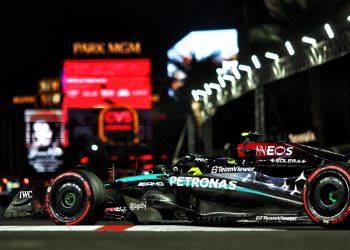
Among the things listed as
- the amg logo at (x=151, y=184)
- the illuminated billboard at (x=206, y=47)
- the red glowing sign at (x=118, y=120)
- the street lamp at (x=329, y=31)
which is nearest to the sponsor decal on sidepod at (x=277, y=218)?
the amg logo at (x=151, y=184)

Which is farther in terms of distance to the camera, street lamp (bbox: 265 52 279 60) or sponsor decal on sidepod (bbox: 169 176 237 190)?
street lamp (bbox: 265 52 279 60)

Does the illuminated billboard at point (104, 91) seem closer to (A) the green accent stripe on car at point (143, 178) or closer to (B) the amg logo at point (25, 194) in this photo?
(B) the amg logo at point (25, 194)

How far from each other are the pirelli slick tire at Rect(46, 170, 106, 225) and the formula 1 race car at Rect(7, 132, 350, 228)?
0.04 ft

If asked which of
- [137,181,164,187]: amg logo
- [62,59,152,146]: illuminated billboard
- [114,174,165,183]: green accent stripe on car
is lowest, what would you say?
[137,181,164,187]: amg logo

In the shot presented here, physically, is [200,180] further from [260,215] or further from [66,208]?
[66,208]

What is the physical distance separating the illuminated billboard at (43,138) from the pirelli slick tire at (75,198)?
266ft

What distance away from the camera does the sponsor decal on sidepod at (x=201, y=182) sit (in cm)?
973

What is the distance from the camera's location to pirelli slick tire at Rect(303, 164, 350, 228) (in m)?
8.52

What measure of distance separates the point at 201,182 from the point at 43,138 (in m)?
87.6

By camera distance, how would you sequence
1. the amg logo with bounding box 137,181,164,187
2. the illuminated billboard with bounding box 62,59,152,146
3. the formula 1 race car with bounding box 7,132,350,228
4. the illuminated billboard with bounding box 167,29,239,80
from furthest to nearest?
1. the illuminated billboard with bounding box 62,59,152,146
2. the illuminated billboard with bounding box 167,29,239,80
3. the amg logo with bounding box 137,181,164,187
4. the formula 1 race car with bounding box 7,132,350,228

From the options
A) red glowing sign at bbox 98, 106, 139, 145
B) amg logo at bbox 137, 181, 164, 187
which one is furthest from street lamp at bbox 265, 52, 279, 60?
red glowing sign at bbox 98, 106, 139, 145

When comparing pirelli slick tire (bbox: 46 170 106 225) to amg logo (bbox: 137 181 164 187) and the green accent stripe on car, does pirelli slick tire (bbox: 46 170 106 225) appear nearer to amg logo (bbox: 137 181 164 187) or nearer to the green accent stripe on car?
the green accent stripe on car

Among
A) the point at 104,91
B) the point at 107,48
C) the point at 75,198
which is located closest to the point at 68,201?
the point at 75,198

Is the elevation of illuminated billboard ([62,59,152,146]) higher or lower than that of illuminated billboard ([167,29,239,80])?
lower
